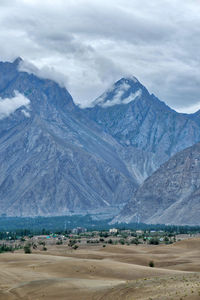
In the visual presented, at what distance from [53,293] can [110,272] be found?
20.4 m

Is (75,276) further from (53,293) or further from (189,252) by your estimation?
(189,252)

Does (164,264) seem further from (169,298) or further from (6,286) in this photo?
(169,298)

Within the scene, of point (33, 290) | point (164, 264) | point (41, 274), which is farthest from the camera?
point (164, 264)

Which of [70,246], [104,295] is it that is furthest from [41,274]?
[70,246]

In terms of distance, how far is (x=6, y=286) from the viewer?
62469mm

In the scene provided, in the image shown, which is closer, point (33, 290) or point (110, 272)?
point (33, 290)

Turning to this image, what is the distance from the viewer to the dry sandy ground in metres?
53.3

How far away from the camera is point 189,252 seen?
11825 cm

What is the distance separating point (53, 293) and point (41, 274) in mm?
16801

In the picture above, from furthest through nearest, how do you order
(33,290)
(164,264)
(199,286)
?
(164,264), (33,290), (199,286)

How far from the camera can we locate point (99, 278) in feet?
240

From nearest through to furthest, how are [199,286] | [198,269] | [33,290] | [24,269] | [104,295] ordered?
[199,286] < [104,295] < [33,290] < [24,269] < [198,269]

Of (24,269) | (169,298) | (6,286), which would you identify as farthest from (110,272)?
(169,298)

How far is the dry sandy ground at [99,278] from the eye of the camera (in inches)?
2100
